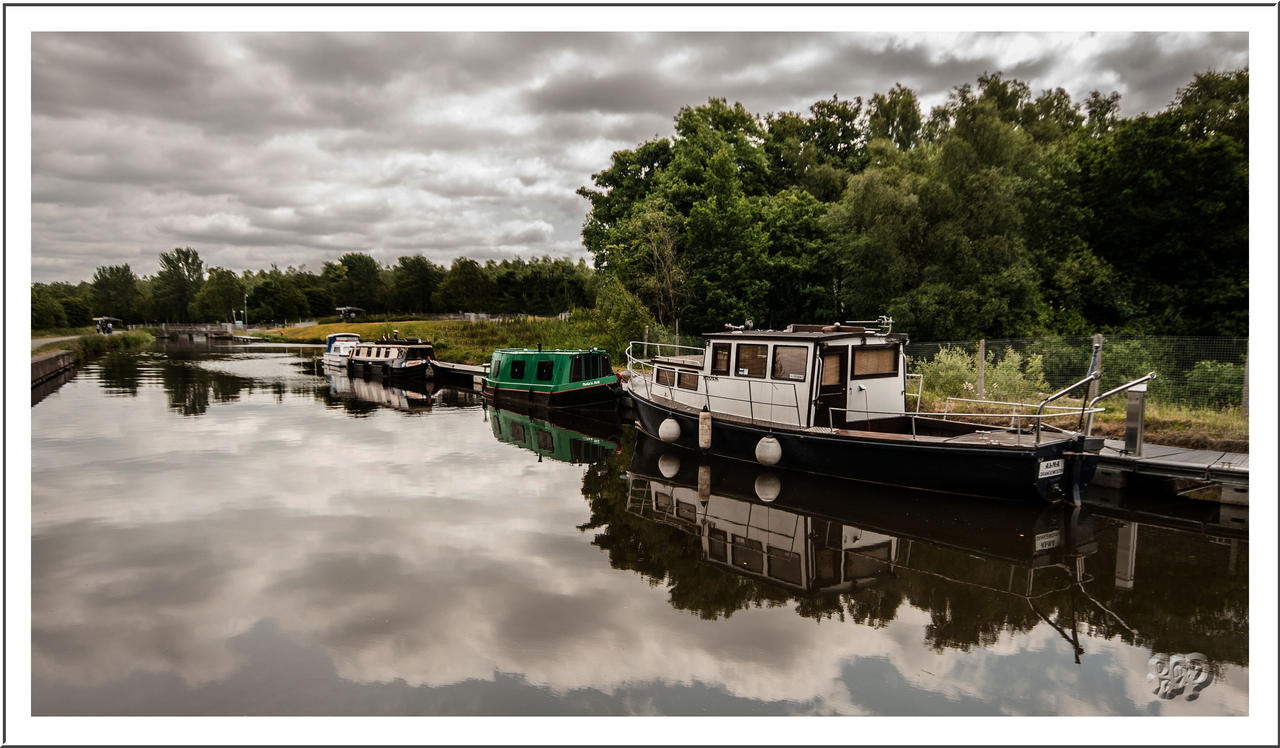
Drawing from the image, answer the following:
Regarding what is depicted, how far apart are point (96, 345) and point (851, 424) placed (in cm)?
6375

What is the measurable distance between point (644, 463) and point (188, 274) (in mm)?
146152

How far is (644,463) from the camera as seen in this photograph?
16016 mm

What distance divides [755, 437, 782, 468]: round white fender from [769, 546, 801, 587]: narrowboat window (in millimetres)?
3647

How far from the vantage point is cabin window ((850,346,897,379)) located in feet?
44.2

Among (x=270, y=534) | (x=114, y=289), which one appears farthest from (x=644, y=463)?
(x=114, y=289)

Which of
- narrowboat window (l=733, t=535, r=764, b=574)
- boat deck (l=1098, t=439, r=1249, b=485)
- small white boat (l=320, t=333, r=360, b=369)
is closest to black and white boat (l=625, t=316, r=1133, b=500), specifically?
boat deck (l=1098, t=439, r=1249, b=485)

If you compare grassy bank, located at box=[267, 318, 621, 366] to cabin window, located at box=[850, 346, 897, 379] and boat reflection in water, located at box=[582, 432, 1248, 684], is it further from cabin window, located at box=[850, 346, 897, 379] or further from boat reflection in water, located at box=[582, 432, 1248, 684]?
boat reflection in water, located at box=[582, 432, 1248, 684]

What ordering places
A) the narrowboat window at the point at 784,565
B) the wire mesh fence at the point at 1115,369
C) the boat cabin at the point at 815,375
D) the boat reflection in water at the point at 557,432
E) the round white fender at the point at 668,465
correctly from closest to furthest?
the narrowboat window at the point at 784,565
the boat cabin at the point at 815,375
the wire mesh fence at the point at 1115,369
the round white fender at the point at 668,465
the boat reflection in water at the point at 557,432

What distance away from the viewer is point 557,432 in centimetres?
2070

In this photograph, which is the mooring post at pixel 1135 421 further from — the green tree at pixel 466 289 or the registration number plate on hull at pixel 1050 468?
the green tree at pixel 466 289

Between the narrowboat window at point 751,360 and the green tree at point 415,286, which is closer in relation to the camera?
the narrowboat window at point 751,360


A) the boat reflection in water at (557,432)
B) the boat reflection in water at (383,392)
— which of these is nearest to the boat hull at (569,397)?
the boat reflection in water at (557,432)

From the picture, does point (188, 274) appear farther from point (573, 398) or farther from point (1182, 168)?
point (1182, 168)

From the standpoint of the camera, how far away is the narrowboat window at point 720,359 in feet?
48.8
